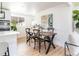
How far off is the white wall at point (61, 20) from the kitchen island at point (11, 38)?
415mm

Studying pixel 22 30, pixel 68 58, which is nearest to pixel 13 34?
pixel 22 30

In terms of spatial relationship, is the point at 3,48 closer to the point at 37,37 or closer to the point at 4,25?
the point at 4,25

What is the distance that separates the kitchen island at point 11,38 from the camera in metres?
1.83

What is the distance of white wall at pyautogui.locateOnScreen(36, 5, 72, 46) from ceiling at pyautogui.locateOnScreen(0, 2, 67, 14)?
6 cm

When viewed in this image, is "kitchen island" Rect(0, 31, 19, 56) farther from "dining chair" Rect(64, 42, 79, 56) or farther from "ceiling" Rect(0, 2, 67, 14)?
"dining chair" Rect(64, 42, 79, 56)

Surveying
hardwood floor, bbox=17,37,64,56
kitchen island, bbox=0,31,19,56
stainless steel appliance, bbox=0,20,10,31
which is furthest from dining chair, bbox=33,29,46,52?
stainless steel appliance, bbox=0,20,10,31

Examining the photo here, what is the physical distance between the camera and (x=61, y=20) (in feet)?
6.04

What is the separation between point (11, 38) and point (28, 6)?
513 mm

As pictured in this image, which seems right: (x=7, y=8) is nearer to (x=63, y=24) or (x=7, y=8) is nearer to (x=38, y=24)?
(x=38, y=24)

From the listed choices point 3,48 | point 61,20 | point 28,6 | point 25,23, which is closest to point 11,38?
point 3,48

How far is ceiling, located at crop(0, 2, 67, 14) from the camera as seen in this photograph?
1818 mm

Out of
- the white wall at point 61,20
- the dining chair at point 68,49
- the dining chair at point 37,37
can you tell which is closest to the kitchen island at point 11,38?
the dining chair at point 37,37

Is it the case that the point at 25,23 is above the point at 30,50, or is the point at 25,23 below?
above

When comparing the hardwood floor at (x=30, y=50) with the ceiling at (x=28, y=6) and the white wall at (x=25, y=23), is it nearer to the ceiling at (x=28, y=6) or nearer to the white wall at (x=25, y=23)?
the white wall at (x=25, y=23)
